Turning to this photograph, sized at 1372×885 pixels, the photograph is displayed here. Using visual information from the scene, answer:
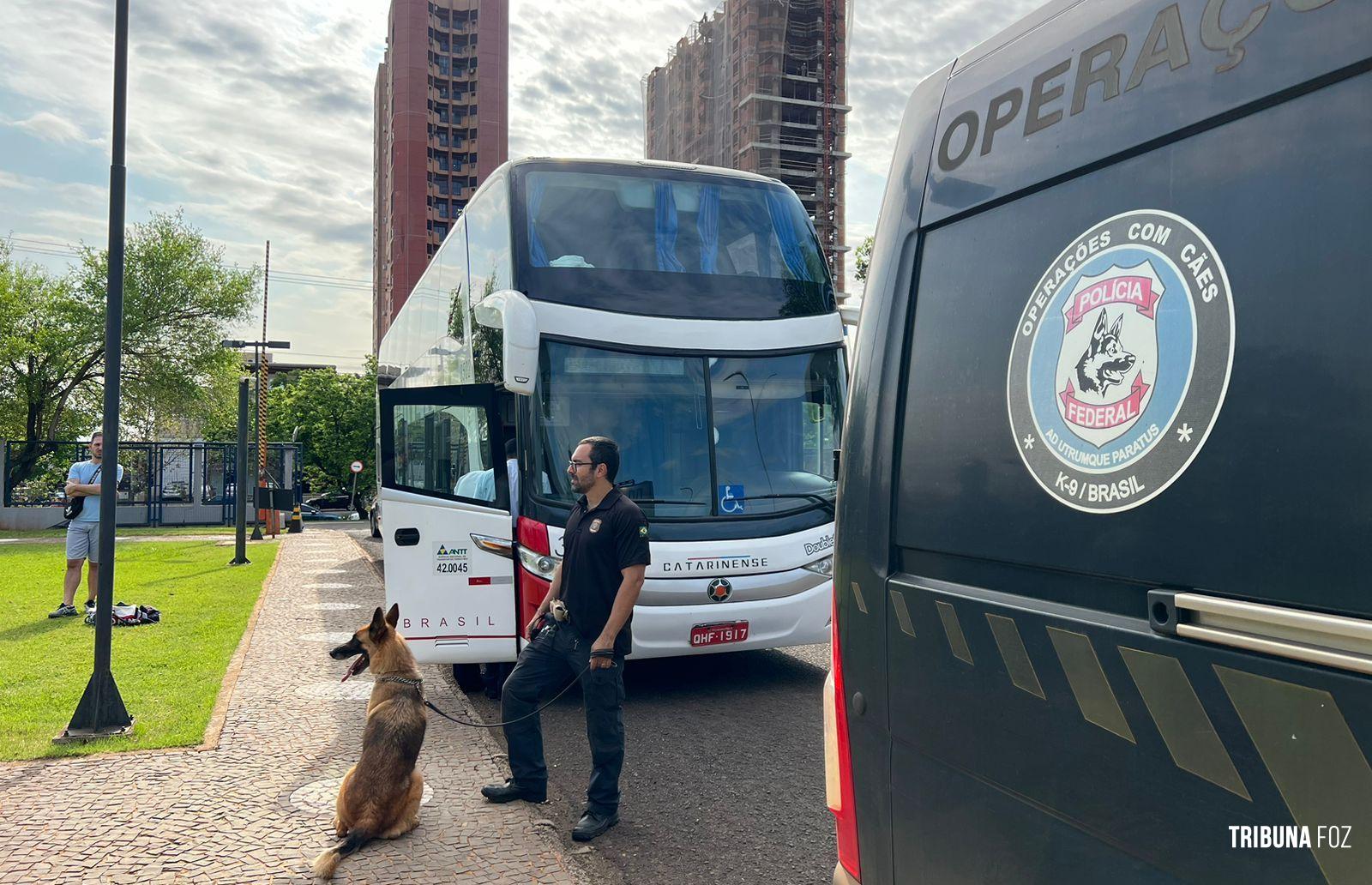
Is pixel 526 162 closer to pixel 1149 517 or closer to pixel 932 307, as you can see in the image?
pixel 932 307

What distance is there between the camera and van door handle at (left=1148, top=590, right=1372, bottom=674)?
1.24 meters

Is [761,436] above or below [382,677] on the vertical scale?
above

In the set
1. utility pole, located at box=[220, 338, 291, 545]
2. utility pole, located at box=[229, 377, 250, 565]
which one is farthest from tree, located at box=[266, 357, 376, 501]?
utility pole, located at box=[229, 377, 250, 565]

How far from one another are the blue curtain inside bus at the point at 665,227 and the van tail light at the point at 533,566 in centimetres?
236

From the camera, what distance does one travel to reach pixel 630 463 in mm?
7504

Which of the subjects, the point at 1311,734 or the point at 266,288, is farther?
the point at 266,288

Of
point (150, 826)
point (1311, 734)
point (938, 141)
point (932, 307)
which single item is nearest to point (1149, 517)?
point (1311, 734)

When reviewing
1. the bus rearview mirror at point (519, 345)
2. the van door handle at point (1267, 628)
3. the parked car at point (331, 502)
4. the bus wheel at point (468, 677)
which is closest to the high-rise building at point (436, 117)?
the parked car at point (331, 502)

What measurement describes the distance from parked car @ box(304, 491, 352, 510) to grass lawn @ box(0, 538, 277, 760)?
42205 millimetres

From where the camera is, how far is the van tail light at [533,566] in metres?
7.03

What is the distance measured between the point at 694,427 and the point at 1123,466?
19.9 ft

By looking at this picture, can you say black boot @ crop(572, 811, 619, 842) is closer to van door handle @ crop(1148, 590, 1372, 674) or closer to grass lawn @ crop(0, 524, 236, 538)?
van door handle @ crop(1148, 590, 1372, 674)

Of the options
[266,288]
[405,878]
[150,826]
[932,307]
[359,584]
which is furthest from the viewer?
[266,288]

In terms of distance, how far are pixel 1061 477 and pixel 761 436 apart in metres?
6.10
